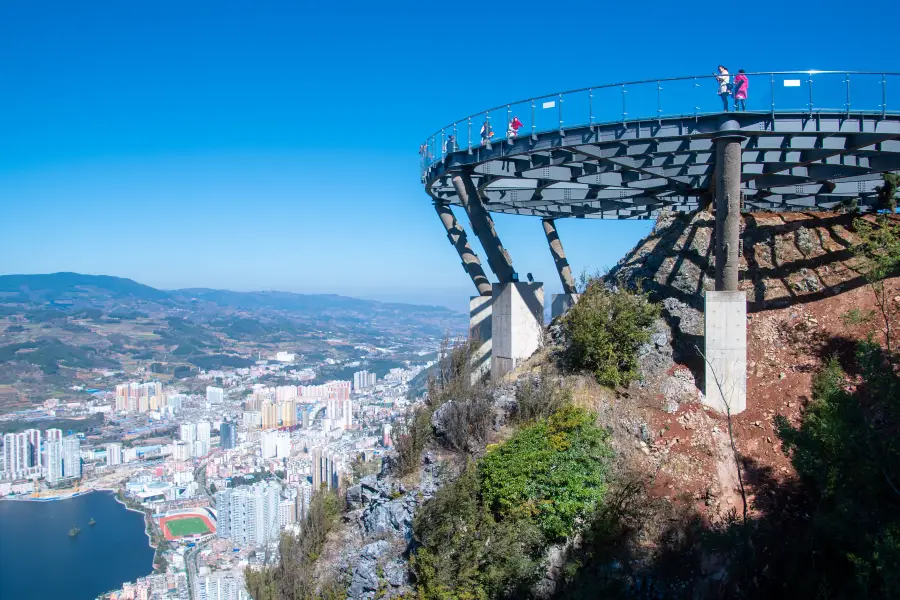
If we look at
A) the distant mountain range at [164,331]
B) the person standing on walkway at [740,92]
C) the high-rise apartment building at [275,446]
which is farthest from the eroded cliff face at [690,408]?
the distant mountain range at [164,331]

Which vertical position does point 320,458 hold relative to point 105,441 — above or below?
above

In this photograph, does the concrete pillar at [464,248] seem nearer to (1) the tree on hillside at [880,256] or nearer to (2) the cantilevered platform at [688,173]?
(2) the cantilevered platform at [688,173]

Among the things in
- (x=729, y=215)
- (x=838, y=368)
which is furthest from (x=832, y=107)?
(x=838, y=368)

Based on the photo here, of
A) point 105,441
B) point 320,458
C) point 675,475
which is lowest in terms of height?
point 105,441

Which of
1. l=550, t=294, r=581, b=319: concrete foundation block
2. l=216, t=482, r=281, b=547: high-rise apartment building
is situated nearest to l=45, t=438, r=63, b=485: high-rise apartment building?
l=216, t=482, r=281, b=547: high-rise apartment building

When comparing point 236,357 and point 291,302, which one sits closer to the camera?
point 236,357

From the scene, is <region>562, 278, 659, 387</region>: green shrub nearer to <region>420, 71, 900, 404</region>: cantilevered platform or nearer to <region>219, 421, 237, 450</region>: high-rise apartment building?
<region>420, 71, 900, 404</region>: cantilevered platform

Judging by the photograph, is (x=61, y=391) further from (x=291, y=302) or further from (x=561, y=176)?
(x=291, y=302)
